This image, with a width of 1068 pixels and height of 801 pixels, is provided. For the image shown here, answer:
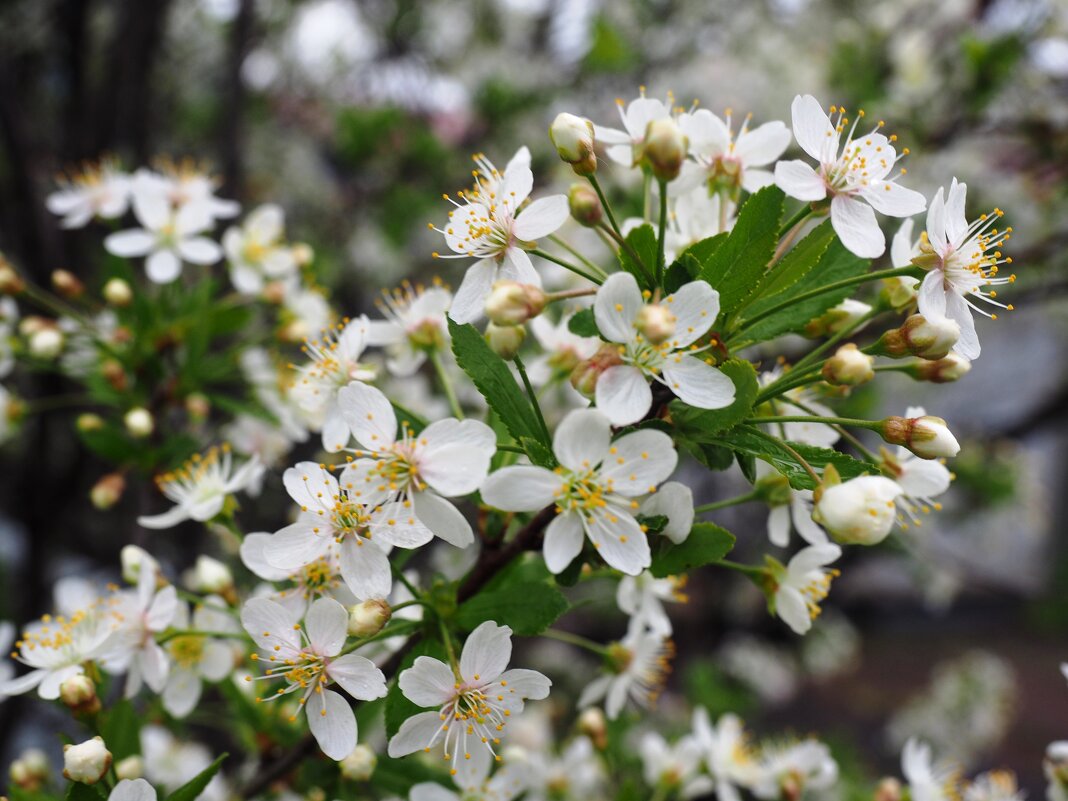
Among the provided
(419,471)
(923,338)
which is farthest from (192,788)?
(923,338)

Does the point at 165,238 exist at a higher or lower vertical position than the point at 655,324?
lower

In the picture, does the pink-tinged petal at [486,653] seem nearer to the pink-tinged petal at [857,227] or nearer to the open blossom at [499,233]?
the open blossom at [499,233]

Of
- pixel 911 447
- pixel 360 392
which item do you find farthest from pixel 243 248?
pixel 911 447

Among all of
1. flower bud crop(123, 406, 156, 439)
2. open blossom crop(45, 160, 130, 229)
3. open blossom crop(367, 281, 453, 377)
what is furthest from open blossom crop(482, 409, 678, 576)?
open blossom crop(45, 160, 130, 229)

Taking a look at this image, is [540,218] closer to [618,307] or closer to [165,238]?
[618,307]

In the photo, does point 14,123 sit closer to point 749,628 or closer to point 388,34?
point 388,34

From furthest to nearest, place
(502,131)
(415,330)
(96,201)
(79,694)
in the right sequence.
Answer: (502,131), (96,201), (415,330), (79,694)
